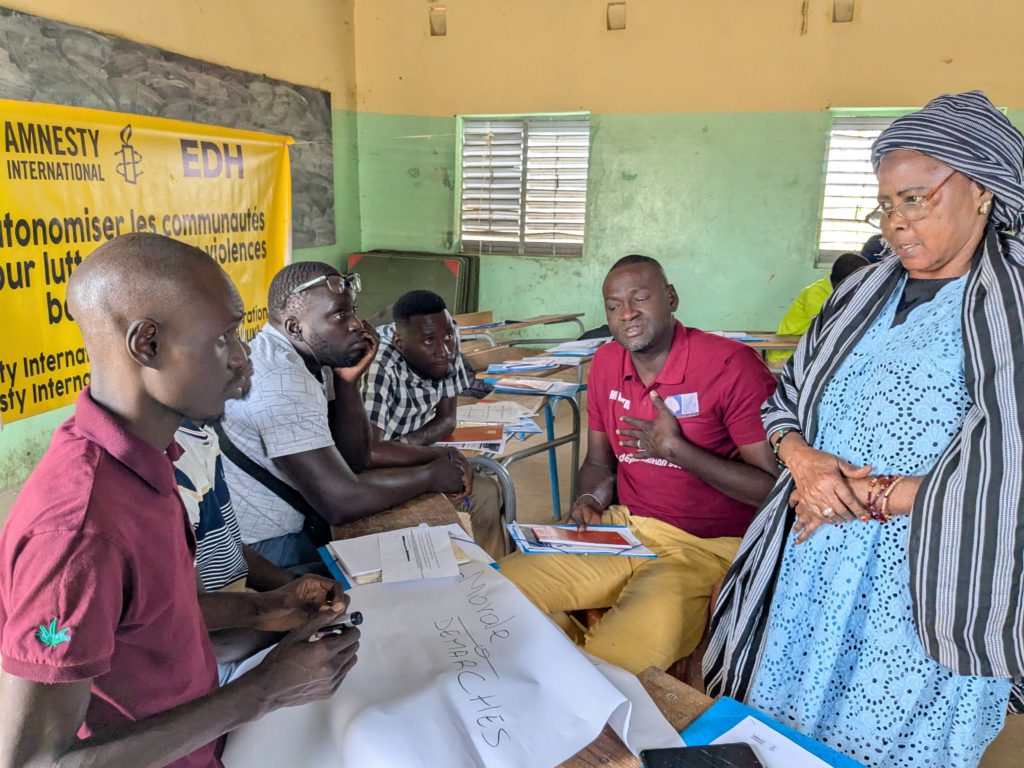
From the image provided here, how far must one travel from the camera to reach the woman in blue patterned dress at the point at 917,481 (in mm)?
1226

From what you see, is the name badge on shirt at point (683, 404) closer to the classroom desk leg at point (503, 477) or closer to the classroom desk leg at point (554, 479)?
the classroom desk leg at point (503, 477)

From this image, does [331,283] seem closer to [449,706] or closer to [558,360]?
[449,706]

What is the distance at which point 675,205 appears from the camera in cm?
621

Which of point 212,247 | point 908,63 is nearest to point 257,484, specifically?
point 212,247

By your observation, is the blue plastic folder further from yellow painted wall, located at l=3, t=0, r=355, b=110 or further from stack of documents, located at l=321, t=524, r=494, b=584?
yellow painted wall, located at l=3, t=0, r=355, b=110

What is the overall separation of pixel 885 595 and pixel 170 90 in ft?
15.9

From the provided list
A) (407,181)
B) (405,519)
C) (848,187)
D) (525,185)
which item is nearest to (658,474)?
(405,519)

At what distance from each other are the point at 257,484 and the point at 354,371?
1.55ft

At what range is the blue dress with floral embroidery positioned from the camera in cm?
132

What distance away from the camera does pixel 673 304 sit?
2256mm

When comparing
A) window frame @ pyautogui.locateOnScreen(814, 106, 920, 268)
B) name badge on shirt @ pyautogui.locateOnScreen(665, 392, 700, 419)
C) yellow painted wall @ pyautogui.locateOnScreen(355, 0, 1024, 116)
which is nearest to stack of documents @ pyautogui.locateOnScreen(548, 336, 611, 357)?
name badge on shirt @ pyautogui.locateOnScreen(665, 392, 700, 419)

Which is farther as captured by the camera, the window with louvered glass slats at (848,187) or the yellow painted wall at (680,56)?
the window with louvered glass slats at (848,187)

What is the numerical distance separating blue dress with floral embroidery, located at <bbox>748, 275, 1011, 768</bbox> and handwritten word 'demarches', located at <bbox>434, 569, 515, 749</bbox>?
2.37 ft

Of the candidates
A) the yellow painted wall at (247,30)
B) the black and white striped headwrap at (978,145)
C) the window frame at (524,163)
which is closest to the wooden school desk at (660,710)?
the black and white striped headwrap at (978,145)
